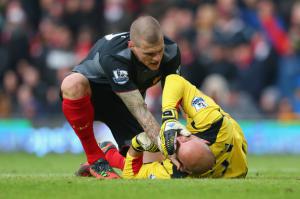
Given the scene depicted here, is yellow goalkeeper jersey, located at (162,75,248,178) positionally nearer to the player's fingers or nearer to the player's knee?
the player's fingers

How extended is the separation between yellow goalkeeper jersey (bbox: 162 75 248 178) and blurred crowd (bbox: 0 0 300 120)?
8.89 metres

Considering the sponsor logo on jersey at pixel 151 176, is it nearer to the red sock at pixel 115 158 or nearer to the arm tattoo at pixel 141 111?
the arm tattoo at pixel 141 111

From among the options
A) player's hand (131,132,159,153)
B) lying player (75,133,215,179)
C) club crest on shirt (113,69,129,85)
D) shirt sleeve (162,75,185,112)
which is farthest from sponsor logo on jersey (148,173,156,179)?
club crest on shirt (113,69,129,85)

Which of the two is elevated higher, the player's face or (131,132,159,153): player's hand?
the player's face

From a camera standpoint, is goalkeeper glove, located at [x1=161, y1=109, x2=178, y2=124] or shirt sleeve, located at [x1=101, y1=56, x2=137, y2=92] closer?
goalkeeper glove, located at [x1=161, y1=109, x2=178, y2=124]

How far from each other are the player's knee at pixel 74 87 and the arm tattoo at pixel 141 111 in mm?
545

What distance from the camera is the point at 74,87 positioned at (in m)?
9.02

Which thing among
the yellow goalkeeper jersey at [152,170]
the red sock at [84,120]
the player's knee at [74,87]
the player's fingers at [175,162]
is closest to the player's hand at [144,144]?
the yellow goalkeeper jersey at [152,170]

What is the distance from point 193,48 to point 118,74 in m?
9.47

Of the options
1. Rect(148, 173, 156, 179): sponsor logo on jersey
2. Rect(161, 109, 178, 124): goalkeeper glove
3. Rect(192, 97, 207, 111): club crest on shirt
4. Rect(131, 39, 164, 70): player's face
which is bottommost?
Rect(148, 173, 156, 179): sponsor logo on jersey

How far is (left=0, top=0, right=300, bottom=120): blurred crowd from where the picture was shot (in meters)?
17.6

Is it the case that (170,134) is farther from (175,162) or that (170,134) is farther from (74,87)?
(74,87)

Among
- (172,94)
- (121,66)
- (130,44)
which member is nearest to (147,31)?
(130,44)

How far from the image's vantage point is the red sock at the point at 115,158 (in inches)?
376
